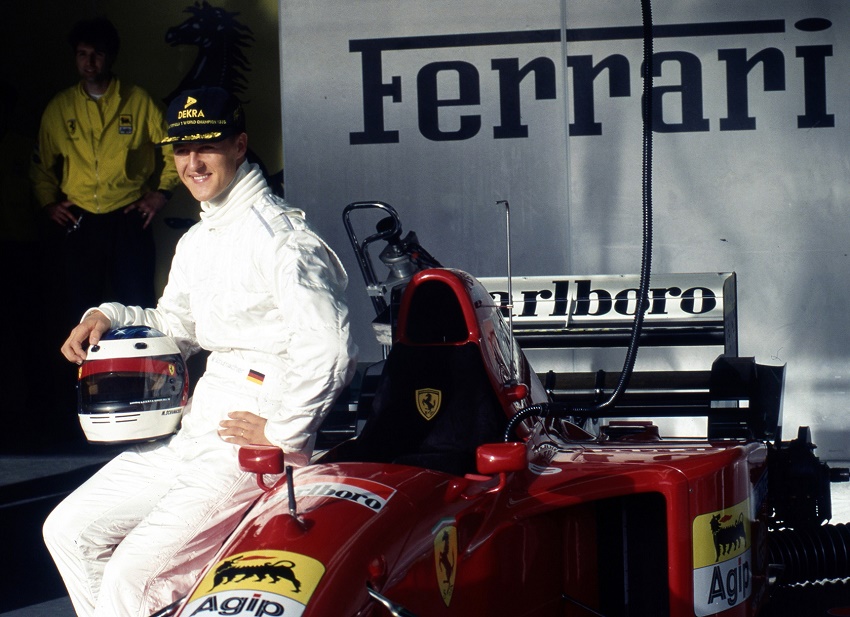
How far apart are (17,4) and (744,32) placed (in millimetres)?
5048

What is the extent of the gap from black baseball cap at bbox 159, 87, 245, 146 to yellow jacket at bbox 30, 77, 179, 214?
3.92 metres

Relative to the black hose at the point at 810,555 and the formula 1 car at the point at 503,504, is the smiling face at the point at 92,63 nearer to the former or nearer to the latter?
the formula 1 car at the point at 503,504

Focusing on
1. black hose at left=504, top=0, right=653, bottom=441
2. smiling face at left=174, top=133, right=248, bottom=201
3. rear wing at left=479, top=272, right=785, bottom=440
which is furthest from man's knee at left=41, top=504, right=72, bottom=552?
rear wing at left=479, top=272, right=785, bottom=440

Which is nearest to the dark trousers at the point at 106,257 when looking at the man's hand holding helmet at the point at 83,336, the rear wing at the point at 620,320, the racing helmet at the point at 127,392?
the rear wing at the point at 620,320

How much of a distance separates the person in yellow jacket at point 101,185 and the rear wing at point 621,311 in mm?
2741

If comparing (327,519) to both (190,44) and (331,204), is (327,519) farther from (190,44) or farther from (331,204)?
(190,44)

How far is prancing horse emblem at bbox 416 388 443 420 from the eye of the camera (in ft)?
9.66

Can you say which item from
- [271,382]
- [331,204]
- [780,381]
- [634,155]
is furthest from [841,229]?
[271,382]

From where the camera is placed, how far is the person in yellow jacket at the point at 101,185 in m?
6.74

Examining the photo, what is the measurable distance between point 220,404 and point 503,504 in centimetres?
75

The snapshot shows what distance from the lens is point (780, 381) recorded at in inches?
170

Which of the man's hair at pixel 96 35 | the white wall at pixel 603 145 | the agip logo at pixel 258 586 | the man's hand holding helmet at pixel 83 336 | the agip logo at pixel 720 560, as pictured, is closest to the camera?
the agip logo at pixel 258 586

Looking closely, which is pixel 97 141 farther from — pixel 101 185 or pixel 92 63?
pixel 92 63

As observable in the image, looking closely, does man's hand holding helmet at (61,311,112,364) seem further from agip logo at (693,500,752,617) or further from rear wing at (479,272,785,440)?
rear wing at (479,272,785,440)
